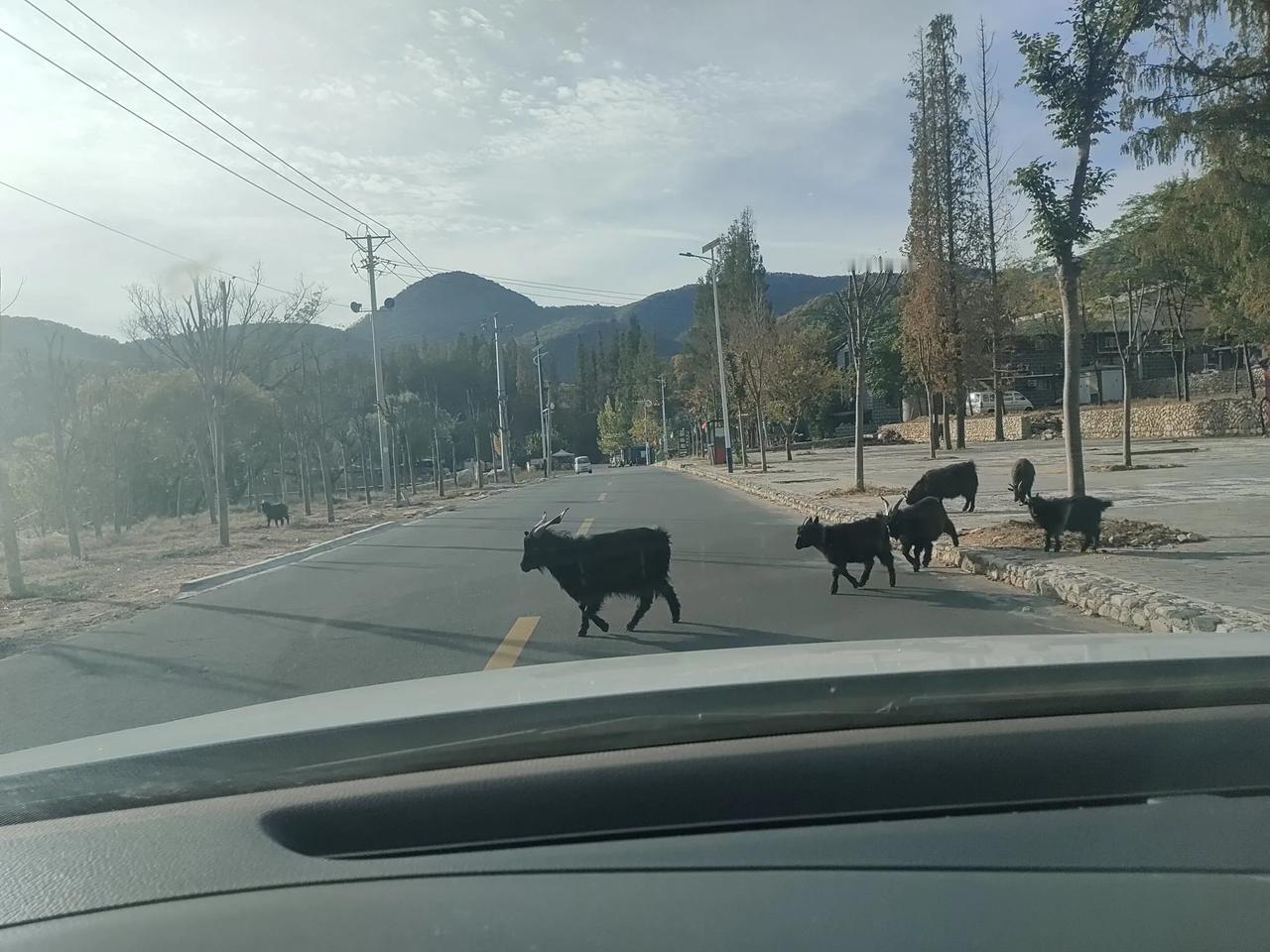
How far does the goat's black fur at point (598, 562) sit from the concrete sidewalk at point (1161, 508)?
3.93 m

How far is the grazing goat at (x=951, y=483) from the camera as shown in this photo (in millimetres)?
17219

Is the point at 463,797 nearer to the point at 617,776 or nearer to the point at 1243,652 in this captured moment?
the point at 617,776

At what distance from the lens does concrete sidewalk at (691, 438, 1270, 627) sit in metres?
9.53

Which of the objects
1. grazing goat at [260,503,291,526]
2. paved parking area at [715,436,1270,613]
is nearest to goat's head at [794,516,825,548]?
paved parking area at [715,436,1270,613]

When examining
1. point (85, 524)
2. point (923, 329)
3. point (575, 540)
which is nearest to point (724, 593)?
point (575, 540)

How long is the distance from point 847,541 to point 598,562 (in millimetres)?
2931

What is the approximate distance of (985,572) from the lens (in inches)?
467

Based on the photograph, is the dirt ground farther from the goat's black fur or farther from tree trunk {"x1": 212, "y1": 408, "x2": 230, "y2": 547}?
the goat's black fur

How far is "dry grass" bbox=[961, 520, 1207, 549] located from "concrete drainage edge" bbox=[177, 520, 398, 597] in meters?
10.9

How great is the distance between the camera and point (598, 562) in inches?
356

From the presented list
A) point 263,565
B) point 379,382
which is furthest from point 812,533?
point 379,382

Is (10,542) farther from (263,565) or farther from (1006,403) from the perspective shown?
(1006,403)

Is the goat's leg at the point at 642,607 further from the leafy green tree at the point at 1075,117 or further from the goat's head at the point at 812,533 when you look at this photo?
the leafy green tree at the point at 1075,117

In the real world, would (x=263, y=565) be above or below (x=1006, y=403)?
below
